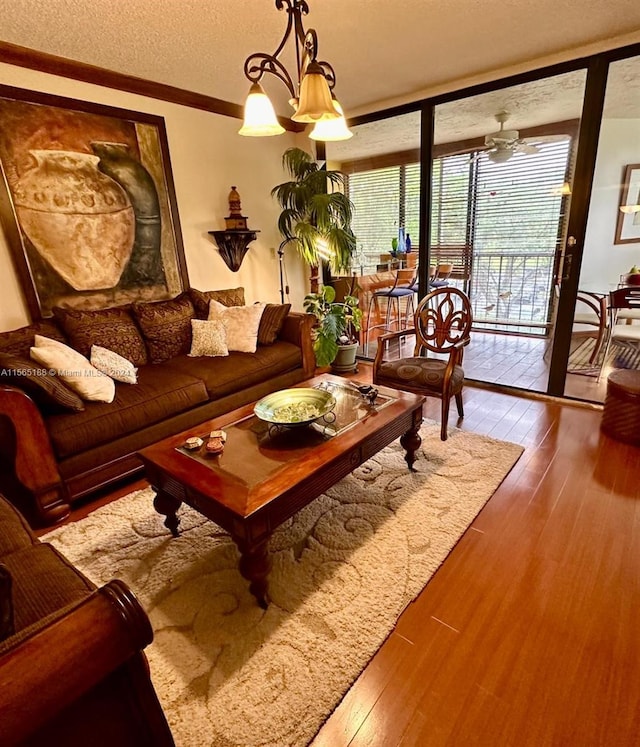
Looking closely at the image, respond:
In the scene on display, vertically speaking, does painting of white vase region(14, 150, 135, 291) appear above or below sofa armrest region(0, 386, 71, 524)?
above

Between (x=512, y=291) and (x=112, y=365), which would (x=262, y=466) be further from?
(x=512, y=291)

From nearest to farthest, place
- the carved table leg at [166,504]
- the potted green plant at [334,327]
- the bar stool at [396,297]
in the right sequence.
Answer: the carved table leg at [166,504]
the potted green plant at [334,327]
the bar stool at [396,297]

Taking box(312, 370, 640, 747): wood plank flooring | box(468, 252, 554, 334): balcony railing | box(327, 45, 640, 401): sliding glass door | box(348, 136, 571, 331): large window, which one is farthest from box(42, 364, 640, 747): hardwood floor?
box(468, 252, 554, 334): balcony railing

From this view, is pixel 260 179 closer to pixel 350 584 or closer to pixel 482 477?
pixel 482 477

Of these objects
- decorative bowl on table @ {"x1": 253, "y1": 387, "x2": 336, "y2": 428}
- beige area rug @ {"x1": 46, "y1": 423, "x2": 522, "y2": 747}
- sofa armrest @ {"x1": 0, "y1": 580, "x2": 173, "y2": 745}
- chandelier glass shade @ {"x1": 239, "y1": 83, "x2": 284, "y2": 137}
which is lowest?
beige area rug @ {"x1": 46, "y1": 423, "x2": 522, "y2": 747}

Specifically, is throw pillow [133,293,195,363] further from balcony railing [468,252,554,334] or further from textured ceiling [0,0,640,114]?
balcony railing [468,252,554,334]

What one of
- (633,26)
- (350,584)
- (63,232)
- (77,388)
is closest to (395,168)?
(633,26)

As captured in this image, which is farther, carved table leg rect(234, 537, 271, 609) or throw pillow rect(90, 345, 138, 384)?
throw pillow rect(90, 345, 138, 384)

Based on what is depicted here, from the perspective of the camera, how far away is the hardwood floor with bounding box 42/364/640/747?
46.2 inches

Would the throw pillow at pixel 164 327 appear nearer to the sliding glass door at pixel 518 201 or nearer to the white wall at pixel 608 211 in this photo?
the sliding glass door at pixel 518 201


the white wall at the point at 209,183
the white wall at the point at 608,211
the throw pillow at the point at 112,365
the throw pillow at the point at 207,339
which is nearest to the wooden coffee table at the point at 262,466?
the throw pillow at the point at 112,365

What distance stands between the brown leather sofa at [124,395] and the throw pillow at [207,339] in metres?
0.08

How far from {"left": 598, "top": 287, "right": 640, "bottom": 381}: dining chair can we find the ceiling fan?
1.98m

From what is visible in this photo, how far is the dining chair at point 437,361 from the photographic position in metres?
2.72
